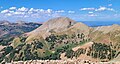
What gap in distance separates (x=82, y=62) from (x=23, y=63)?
21.8 meters

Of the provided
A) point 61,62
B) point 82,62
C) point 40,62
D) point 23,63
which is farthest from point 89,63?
point 23,63

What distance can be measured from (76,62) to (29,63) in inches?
675

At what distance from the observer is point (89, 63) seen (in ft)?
292

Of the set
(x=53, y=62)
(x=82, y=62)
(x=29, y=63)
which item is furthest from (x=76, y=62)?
(x=29, y=63)

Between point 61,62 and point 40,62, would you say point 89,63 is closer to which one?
point 61,62

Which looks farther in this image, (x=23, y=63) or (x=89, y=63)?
(x=23, y=63)

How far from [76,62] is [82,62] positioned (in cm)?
207

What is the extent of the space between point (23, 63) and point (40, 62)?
22.3ft

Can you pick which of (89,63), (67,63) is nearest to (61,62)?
(67,63)

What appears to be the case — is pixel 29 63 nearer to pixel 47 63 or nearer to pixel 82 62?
pixel 47 63

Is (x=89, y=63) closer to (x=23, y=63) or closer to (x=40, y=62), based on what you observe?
(x=40, y=62)

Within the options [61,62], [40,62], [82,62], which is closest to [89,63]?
[82,62]

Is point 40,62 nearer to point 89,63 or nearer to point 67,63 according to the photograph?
point 67,63

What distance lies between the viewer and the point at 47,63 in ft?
305
